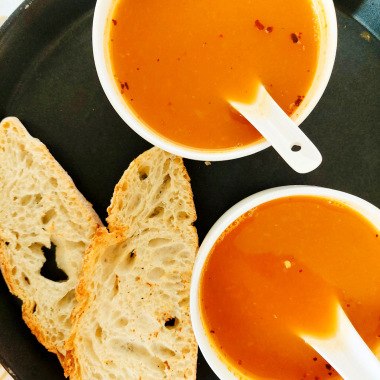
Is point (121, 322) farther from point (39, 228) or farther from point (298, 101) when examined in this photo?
point (298, 101)

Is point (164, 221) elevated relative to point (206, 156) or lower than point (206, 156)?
lower

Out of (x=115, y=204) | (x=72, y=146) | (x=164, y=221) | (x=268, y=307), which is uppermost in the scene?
(x=72, y=146)

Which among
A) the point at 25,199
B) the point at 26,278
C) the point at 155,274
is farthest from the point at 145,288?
the point at 25,199

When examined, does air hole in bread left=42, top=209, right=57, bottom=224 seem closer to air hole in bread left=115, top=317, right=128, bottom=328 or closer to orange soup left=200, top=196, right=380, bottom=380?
air hole in bread left=115, top=317, right=128, bottom=328

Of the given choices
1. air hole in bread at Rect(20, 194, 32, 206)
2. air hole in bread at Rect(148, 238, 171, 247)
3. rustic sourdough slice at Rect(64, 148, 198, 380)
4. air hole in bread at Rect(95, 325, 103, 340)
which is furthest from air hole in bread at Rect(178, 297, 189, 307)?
air hole in bread at Rect(20, 194, 32, 206)

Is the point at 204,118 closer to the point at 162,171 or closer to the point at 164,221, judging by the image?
the point at 162,171

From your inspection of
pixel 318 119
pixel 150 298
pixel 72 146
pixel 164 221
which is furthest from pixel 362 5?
pixel 150 298
